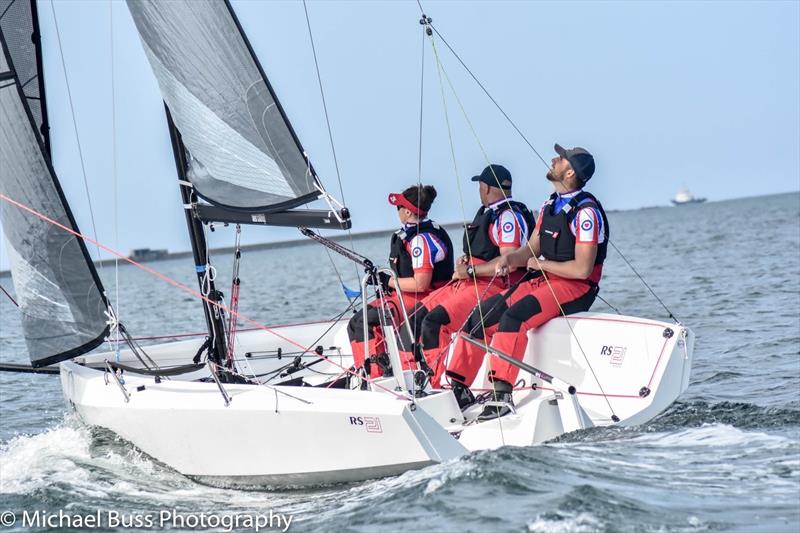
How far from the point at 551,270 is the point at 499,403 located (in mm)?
805

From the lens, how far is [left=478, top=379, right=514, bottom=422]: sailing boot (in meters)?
5.29

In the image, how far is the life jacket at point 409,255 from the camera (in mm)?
6129

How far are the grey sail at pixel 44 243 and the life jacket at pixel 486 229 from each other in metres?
2.19

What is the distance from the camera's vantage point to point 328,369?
734 centimetres

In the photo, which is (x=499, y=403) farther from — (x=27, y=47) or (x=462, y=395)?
(x=27, y=47)

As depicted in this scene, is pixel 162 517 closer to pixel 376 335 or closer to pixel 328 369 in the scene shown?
pixel 376 335

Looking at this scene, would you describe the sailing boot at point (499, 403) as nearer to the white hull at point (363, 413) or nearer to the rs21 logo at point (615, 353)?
the white hull at point (363, 413)

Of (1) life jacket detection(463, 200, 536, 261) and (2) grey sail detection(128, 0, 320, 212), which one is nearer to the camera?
(2) grey sail detection(128, 0, 320, 212)

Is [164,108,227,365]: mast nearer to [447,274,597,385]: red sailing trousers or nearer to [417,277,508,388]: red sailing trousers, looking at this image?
[417,277,508,388]: red sailing trousers

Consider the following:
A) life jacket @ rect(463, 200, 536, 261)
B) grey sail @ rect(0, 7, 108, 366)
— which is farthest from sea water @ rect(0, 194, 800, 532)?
life jacket @ rect(463, 200, 536, 261)

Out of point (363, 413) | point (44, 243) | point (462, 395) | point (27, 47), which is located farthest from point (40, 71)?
point (363, 413)

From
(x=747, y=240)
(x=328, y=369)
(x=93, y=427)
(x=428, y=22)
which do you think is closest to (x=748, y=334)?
(x=328, y=369)

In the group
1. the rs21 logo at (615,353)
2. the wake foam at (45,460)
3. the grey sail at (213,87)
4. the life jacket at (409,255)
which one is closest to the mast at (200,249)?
the grey sail at (213,87)

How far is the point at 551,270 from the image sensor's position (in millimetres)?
5664
